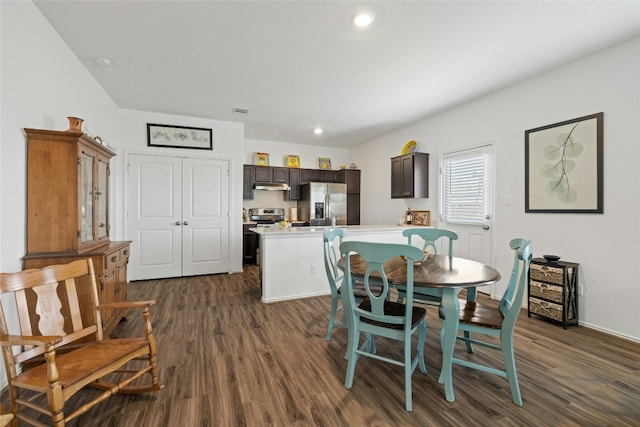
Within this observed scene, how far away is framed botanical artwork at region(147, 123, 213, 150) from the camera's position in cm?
476

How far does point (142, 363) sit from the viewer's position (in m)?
2.30

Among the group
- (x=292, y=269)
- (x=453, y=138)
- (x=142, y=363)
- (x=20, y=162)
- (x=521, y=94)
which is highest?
(x=521, y=94)

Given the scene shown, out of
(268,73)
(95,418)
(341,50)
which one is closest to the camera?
(95,418)

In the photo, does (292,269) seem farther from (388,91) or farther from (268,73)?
(388,91)

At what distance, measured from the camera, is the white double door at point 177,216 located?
4.71m

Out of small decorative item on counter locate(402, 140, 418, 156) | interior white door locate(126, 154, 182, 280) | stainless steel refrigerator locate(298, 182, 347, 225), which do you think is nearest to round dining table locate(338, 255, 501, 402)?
small decorative item on counter locate(402, 140, 418, 156)

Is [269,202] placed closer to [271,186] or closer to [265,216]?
[265,216]

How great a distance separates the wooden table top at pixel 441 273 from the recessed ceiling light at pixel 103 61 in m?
3.15

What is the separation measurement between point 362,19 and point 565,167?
2657 millimetres

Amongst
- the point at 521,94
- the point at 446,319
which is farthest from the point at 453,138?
the point at 446,319

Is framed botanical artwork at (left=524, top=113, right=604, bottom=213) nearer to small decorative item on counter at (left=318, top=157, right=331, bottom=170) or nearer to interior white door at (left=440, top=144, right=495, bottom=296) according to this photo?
interior white door at (left=440, top=144, right=495, bottom=296)

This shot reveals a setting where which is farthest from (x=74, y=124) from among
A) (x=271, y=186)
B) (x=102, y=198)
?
(x=271, y=186)

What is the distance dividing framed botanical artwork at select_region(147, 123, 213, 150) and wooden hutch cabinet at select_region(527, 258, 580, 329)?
5.01 m

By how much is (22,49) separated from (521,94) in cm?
482
